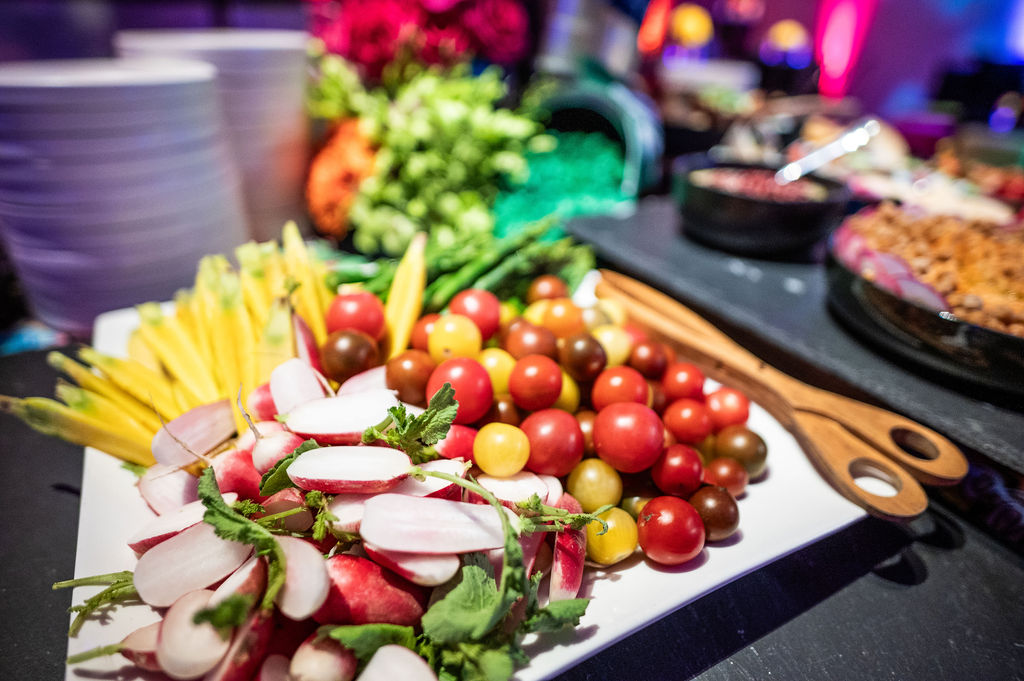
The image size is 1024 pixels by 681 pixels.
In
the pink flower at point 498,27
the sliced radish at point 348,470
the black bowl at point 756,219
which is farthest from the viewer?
the pink flower at point 498,27

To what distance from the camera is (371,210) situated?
5.11 ft

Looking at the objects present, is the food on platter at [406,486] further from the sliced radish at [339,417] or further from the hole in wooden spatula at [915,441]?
the hole in wooden spatula at [915,441]

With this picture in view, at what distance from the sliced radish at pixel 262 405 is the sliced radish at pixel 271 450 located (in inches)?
4.0

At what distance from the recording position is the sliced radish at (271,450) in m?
0.62

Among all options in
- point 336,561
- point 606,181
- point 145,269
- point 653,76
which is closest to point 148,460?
point 336,561

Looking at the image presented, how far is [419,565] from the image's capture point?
1.75ft

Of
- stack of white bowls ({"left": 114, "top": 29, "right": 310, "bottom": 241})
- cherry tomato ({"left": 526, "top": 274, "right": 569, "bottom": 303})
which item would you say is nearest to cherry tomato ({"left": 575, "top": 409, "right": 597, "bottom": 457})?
cherry tomato ({"left": 526, "top": 274, "right": 569, "bottom": 303})

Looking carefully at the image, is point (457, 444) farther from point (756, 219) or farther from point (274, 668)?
point (756, 219)

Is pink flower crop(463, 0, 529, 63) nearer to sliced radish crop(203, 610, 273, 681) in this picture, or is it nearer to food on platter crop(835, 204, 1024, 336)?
food on platter crop(835, 204, 1024, 336)

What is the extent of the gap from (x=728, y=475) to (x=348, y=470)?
19.9 inches

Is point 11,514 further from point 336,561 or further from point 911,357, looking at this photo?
point 911,357

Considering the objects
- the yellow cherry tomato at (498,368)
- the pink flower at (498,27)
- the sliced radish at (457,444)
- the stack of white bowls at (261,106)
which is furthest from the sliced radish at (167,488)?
the pink flower at (498,27)

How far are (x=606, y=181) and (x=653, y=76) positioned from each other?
115cm

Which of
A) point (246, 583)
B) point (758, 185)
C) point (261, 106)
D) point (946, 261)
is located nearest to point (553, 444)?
point (246, 583)
